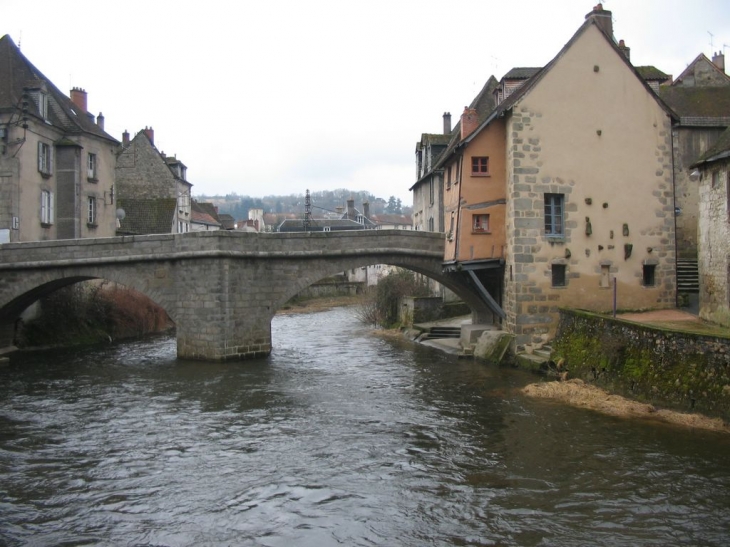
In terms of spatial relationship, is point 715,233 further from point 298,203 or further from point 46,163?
point 298,203

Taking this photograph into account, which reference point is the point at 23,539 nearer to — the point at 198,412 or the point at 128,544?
the point at 128,544

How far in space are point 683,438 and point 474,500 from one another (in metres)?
4.56

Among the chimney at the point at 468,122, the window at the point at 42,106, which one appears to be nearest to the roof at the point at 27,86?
the window at the point at 42,106

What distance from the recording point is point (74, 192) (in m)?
27.6

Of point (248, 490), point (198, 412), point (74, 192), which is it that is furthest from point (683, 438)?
point (74, 192)

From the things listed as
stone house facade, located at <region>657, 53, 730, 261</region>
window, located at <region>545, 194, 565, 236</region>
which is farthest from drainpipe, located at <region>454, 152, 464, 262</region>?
stone house facade, located at <region>657, 53, 730, 261</region>

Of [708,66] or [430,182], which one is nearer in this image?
[708,66]

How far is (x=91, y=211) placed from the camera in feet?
95.7

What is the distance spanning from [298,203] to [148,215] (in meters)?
132

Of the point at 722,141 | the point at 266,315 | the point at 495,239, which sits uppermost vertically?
the point at 722,141

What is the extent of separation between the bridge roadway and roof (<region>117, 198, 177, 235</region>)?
51.2ft

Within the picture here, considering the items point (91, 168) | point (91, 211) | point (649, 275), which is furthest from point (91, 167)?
point (649, 275)

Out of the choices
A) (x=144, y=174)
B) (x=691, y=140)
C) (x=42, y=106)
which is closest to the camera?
(x=42, y=106)

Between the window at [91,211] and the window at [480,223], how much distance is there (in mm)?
17664
